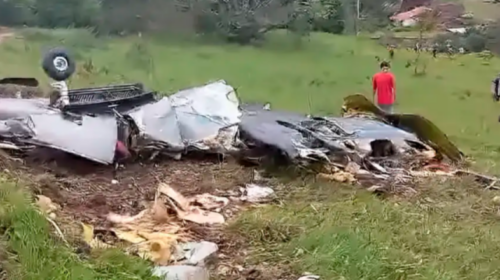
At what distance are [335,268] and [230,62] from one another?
13392 millimetres

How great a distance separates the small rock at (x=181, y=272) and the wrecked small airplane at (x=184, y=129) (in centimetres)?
216

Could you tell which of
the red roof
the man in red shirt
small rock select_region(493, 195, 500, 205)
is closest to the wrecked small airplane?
small rock select_region(493, 195, 500, 205)

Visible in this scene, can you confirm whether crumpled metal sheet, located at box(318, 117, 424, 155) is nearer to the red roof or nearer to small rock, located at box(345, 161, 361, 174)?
small rock, located at box(345, 161, 361, 174)

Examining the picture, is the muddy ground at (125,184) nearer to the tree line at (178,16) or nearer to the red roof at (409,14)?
A: the tree line at (178,16)

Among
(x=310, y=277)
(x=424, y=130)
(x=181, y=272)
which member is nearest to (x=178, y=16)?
(x=424, y=130)

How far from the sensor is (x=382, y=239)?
4391 mm

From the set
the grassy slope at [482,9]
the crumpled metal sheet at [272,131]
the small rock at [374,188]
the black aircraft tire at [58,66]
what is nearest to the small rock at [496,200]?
the small rock at [374,188]

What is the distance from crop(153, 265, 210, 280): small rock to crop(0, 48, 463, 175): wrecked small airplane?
2.16 m

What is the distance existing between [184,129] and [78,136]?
3.24 ft

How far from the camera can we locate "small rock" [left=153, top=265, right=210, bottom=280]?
3.40 metres

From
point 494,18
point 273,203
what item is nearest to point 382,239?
point 273,203

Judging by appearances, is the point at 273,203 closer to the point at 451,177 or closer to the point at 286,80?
the point at 451,177

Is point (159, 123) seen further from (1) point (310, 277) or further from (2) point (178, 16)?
(2) point (178, 16)

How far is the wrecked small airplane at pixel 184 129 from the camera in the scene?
5.68 metres
